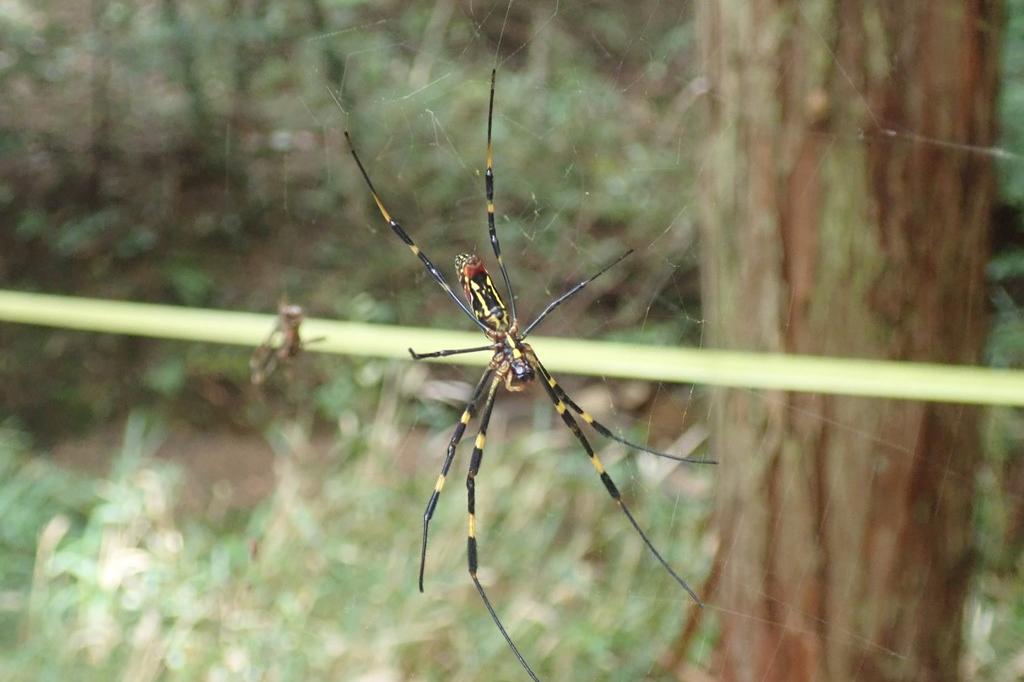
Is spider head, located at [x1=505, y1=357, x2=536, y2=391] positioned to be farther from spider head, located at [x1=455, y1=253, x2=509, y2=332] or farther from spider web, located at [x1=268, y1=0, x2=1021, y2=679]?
spider web, located at [x1=268, y1=0, x2=1021, y2=679]

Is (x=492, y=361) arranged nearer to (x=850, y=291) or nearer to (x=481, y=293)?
(x=481, y=293)

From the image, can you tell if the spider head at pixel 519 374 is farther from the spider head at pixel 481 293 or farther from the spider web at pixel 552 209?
the spider web at pixel 552 209

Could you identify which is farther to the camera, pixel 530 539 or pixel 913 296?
pixel 530 539

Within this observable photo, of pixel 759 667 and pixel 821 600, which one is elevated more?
pixel 821 600

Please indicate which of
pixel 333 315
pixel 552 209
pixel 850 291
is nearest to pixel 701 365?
pixel 850 291

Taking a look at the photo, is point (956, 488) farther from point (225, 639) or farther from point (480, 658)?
point (225, 639)

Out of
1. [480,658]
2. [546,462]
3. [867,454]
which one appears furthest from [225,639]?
[867,454]
